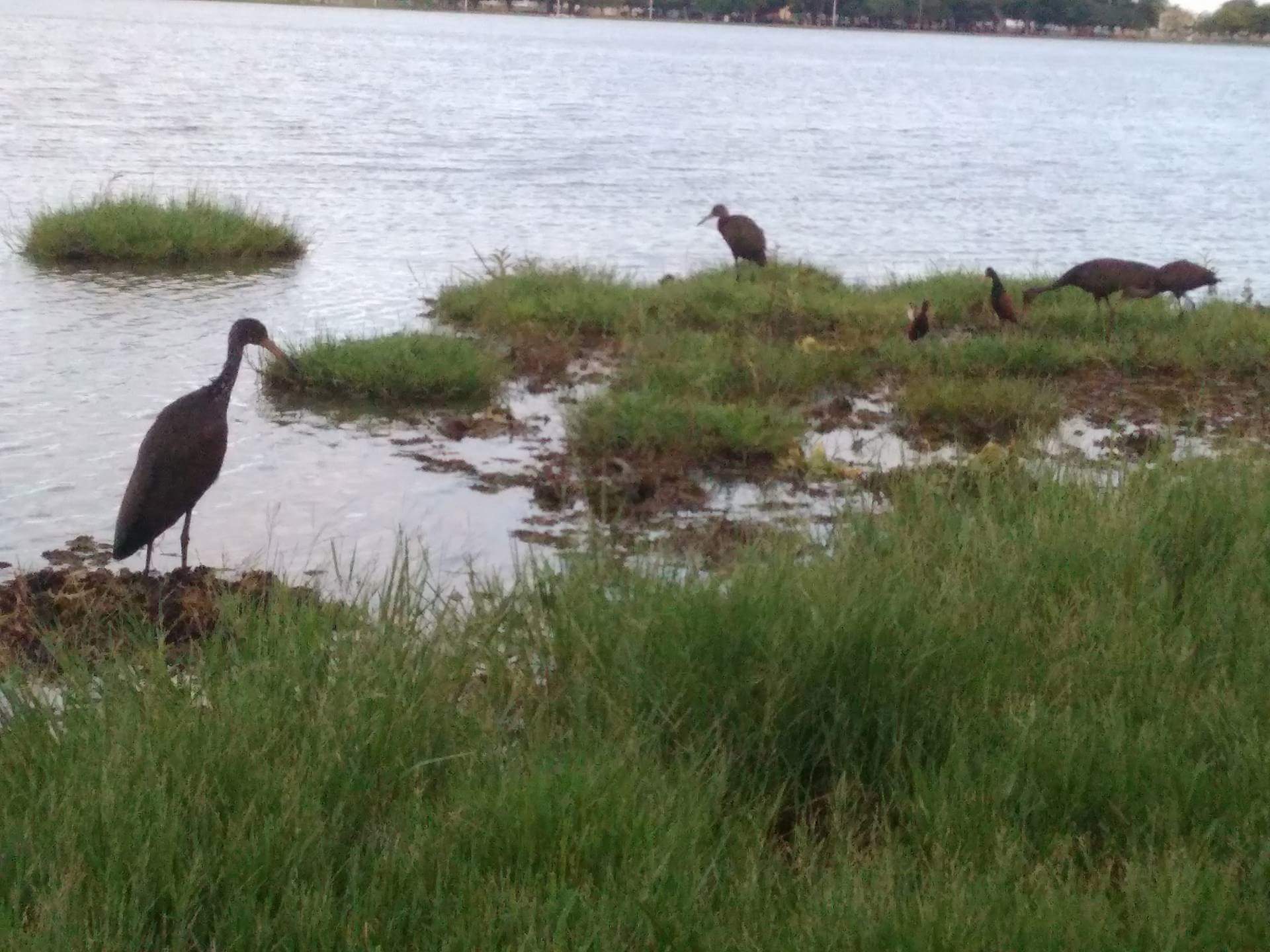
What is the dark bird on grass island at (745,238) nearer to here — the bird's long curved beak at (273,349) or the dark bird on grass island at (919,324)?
the dark bird on grass island at (919,324)

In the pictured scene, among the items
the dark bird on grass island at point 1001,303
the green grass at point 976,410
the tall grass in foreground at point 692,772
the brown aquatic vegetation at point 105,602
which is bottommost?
the brown aquatic vegetation at point 105,602

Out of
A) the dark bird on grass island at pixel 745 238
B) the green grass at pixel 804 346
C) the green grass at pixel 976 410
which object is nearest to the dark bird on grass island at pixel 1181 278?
the green grass at pixel 804 346

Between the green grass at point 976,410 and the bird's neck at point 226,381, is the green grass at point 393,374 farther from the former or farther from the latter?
the green grass at point 976,410

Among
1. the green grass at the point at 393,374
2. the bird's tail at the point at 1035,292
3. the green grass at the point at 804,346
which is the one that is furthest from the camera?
the bird's tail at the point at 1035,292

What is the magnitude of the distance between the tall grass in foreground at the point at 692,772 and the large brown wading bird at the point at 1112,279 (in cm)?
656

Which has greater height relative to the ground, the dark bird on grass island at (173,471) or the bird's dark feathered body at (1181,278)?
the bird's dark feathered body at (1181,278)

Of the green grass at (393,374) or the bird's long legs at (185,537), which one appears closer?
the bird's long legs at (185,537)

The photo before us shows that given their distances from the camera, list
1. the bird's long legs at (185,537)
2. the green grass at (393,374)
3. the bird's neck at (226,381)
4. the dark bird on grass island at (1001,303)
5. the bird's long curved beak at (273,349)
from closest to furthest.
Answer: the bird's long legs at (185,537), the bird's neck at (226,381), the bird's long curved beak at (273,349), the green grass at (393,374), the dark bird on grass island at (1001,303)

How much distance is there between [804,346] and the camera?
37.0 feet

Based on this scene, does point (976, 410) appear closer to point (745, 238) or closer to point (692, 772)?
point (745, 238)

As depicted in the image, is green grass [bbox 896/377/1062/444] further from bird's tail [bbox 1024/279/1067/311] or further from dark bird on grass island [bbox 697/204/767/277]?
dark bird on grass island [bbox 697/204/767/277]

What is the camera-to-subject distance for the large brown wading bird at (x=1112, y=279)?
455 inches

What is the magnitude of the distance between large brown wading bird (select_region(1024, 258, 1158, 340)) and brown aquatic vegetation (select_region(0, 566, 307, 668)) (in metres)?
7.86

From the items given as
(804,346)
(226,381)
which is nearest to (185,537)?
(226,381)
